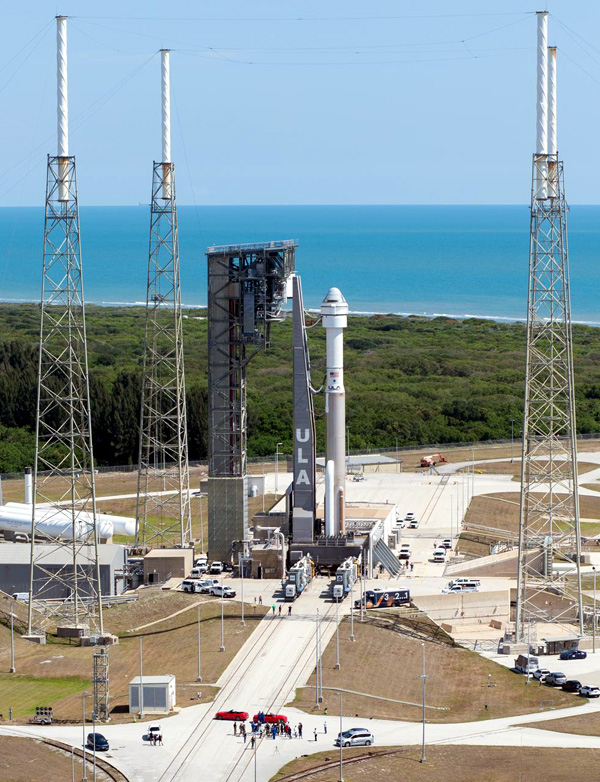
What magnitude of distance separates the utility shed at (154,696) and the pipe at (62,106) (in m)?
26.1

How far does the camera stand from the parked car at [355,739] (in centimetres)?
6372

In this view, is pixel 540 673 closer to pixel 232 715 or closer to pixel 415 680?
pixel 415 680

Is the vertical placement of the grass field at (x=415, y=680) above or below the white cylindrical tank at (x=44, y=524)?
below

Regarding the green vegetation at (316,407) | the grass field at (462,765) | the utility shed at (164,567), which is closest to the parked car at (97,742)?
the grass field at (462,765)

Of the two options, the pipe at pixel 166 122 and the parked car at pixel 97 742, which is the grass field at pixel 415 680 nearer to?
the parked car at pixel 97 742

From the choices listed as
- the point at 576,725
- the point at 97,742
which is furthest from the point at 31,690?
the point at 576,725

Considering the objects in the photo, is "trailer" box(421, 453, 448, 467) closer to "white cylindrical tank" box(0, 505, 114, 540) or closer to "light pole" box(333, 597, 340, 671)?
"white cylindrical tank" box(0, 505, 114, 540)

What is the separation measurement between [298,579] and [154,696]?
73.5ft

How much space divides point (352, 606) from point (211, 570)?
1238cm

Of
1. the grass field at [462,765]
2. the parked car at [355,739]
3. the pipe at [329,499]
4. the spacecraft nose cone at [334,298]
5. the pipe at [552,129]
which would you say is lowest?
the grass field at [462,765]

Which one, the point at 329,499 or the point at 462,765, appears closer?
the point at 462,765

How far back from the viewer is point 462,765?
61.8 m

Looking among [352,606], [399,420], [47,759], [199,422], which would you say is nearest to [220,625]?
[352,606]

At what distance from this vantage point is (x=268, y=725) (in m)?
65.7
